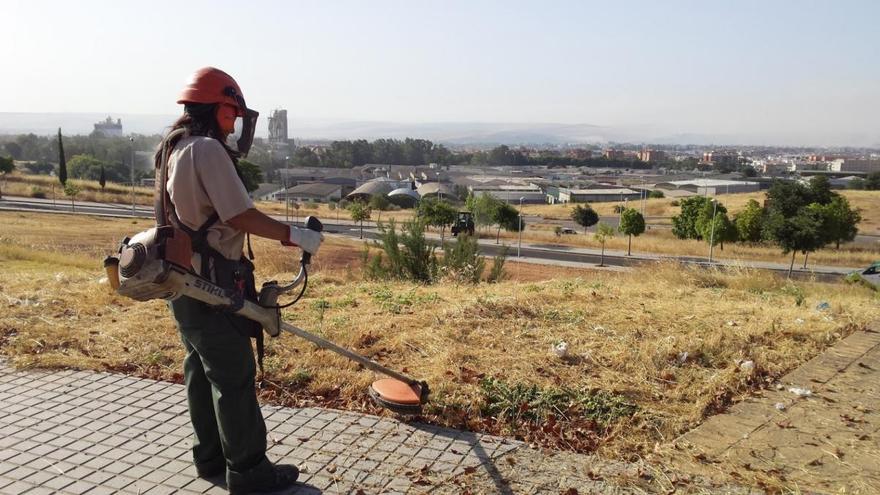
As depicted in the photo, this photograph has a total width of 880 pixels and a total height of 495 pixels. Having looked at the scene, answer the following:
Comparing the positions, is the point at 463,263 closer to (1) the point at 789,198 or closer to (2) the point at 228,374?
(2) the point at 228,374

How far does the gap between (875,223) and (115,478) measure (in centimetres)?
7331

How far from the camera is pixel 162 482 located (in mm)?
3613

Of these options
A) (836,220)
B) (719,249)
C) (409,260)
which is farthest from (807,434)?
(719,249)

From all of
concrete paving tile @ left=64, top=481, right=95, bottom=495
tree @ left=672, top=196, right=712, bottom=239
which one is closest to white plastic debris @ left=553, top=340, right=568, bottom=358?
concrete paving tile @ left=64, top=481, right=95, bottom=495

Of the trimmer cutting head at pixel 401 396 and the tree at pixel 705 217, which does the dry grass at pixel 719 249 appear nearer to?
the tree at pixel 705 217

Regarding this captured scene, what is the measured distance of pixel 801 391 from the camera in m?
4.72

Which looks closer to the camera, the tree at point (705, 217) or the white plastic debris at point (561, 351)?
the white plastic debris at point (561, 351)

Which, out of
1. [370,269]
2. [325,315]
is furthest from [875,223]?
[325,315]

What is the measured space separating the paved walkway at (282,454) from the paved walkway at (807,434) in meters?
0.66

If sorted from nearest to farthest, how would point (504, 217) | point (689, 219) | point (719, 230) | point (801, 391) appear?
1. point (801, 391)
2. point (719, 230)
3. point (689, 219)
4. point (504, 217)

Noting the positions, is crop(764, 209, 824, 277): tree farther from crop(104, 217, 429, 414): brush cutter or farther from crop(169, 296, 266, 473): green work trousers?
crop(104, 217, 429, 414): brush cutter

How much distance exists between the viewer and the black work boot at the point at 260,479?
11.2 ft

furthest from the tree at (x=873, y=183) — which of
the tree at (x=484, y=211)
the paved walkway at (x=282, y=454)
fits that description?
the paved walkway at (x=282, y=454)

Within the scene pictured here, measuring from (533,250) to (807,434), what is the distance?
36.0 meters
